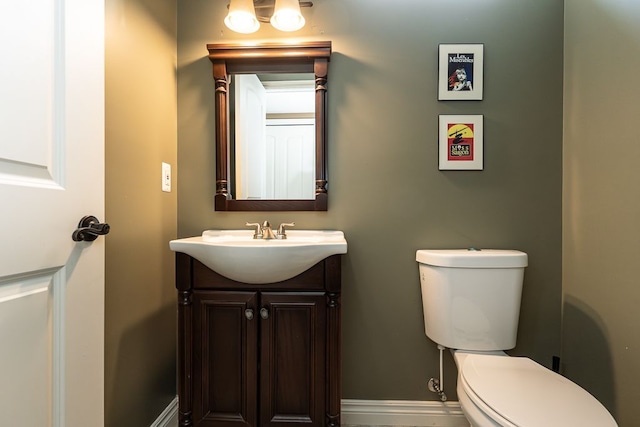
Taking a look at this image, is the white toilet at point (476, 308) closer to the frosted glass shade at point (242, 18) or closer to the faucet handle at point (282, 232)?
the faucet handle at point (282, 232)

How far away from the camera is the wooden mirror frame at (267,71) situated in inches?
53.9

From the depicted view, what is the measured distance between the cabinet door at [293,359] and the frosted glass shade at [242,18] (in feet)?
3.72

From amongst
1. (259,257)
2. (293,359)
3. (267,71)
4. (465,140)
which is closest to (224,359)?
(293,359)

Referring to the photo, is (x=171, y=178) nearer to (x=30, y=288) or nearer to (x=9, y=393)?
(x=30, y=288)

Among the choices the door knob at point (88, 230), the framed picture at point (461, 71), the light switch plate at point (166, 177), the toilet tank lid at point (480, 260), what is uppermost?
the framed picture at point (461, 71)

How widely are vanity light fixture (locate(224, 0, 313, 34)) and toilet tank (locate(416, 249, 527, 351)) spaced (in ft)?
3.84

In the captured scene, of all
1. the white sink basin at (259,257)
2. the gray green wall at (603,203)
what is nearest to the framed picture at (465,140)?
the gray green wall at (603,203)

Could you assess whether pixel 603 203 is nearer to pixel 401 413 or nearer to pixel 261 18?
pixel 401 413

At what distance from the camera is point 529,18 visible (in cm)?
137

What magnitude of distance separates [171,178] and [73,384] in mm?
903

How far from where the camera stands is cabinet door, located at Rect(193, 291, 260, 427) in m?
1.11

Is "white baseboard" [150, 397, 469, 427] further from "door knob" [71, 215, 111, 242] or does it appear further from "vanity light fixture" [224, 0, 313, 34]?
"vanity light fixture" [224, 0, 313, 34]

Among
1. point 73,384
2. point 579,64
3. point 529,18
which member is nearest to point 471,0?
point 529,18

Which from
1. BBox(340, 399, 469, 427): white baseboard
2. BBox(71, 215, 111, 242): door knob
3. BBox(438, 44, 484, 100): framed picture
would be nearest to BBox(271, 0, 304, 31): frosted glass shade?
BBox(438, 44, 484, 100): framed picture
